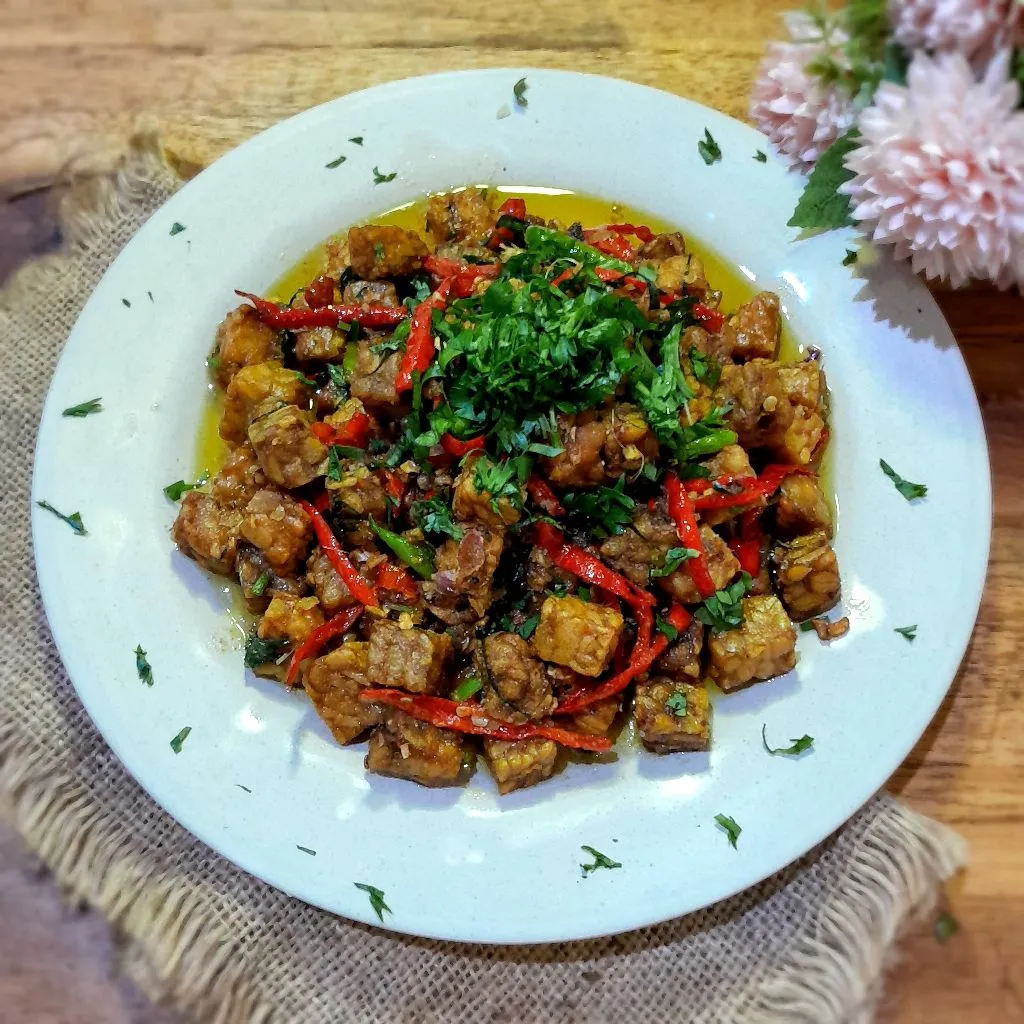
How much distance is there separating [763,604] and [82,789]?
2486 mm

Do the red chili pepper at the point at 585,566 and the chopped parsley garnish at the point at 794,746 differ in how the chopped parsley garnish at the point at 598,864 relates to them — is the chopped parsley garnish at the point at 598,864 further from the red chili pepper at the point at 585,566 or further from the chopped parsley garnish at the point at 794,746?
the red chili pepper at the point at 585,566

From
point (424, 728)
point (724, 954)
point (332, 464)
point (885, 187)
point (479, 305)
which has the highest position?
point (885, 187)

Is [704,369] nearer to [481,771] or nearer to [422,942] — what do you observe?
[481,771]

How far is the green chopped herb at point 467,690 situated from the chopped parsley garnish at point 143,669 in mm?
1014

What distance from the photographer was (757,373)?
3.04 m

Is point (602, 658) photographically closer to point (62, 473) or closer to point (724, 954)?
point (724, 954)

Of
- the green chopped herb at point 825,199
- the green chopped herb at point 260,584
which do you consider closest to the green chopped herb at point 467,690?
the green chopped herb at point 260,584

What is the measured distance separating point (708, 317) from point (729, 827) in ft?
5.68

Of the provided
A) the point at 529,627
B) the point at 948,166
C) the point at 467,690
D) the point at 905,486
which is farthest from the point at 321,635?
the point at 948,166

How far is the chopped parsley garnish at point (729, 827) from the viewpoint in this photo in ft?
9.25

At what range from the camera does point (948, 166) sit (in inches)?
105

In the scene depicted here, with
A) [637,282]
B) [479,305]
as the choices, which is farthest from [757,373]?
[479,305]

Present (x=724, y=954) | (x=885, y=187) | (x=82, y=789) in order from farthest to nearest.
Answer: (x=82, y=789), (x=724, y=954), (x=885, y=187)

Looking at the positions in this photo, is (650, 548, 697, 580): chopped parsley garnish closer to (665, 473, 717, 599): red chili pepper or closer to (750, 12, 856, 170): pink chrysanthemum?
(665, 473, 717, 599): red chili pepper
